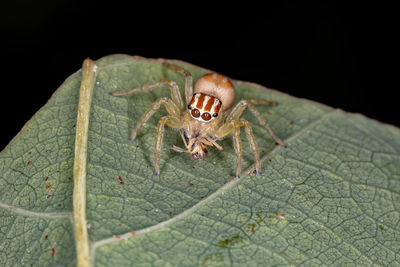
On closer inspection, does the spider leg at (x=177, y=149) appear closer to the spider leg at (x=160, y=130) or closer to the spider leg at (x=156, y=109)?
the spider leg at (x=160, y=130)

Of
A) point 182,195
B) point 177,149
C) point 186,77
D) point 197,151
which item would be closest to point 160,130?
point 177,149

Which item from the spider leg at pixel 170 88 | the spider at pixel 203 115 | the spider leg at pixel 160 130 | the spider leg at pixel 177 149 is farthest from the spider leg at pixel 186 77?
the spider leg at pixel 177 149

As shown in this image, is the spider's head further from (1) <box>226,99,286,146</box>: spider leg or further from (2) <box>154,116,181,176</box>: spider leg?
(1) <box>226,99,286,146</box>: spider leg

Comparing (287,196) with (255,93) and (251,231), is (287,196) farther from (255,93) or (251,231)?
(255,93)

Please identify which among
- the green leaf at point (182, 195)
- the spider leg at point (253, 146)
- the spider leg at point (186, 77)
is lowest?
the green leaf at point (182, 195)

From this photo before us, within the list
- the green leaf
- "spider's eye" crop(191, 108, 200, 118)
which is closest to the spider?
"spider's eye" crop(191, 108, 200, 118)

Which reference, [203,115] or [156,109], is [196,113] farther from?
[156,109]
